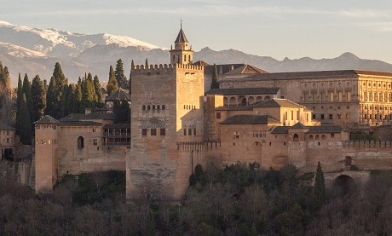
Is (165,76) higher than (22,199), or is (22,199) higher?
(165,76)

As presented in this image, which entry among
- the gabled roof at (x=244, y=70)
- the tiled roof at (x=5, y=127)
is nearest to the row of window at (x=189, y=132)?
the gabled roof at (x=244, y=70)

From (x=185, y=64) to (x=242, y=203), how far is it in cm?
769

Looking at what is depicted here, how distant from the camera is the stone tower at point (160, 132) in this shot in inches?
1950

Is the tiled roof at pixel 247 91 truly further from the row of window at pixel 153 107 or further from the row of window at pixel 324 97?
the row of window at pixel 153 107

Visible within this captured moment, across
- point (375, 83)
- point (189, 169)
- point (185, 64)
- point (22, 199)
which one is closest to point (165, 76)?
point (185, 64)

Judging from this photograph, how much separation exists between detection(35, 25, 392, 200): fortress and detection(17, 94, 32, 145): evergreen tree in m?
5.23

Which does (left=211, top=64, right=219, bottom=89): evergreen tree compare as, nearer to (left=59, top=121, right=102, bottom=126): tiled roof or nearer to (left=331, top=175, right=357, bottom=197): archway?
(left=59, top=121, right=102, bottom=126): tiled roof

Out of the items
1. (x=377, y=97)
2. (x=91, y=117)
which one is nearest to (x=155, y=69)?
(x=91, y=117)

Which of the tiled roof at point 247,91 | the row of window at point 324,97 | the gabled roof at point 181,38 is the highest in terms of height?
the gabled roof at point 181,38

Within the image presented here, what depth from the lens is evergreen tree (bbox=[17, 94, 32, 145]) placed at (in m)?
58.4

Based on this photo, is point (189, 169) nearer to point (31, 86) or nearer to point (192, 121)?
point (192, 121)

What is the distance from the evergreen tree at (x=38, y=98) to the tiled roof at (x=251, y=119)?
635 inches

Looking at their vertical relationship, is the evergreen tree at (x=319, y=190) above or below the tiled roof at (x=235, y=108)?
below

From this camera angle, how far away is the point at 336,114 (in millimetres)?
57438
